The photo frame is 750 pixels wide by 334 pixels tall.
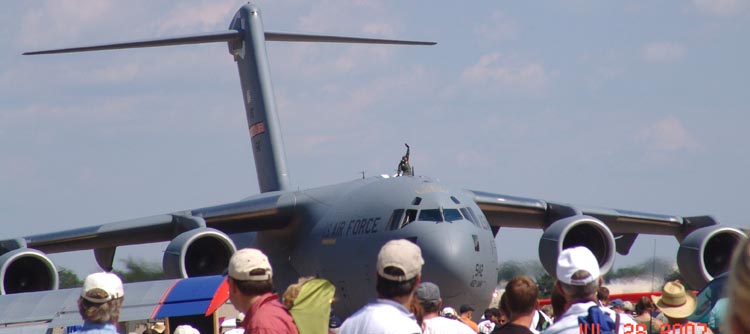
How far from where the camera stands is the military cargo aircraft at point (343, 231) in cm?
1395

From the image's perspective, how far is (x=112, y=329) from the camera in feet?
13.5

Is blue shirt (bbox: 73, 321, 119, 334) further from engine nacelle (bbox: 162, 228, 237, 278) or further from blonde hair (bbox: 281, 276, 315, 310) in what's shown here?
engine nacelle (bbox: 162, 228, 237, 278)

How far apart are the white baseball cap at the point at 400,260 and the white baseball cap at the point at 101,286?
3.38 ft

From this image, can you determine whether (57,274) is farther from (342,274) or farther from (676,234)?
(676,234)

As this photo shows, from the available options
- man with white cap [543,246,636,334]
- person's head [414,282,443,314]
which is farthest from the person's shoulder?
person's head [414,282,443,314]

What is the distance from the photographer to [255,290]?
423cm

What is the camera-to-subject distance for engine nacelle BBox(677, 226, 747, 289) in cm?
1652

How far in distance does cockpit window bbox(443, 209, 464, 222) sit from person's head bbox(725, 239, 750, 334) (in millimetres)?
12382

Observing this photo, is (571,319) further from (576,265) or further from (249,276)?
(249,276)

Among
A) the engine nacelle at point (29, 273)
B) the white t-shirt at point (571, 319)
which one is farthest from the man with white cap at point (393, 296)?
the engine nacelle at point (29, 273)

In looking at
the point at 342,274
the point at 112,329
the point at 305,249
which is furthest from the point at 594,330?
the point at 305,249

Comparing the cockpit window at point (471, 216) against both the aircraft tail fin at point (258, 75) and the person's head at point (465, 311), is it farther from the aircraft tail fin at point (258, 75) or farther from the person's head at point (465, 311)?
the aircraft tail fin at point (258, 75)

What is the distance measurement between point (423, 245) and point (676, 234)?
272 inches

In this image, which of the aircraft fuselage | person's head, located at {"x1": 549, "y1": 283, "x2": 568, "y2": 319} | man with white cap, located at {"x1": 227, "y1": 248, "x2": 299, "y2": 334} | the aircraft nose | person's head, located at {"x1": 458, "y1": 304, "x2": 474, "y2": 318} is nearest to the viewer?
man with white cap, located at {"x1": 227, "y1": 248, "x2": 299, "y2": 334}
